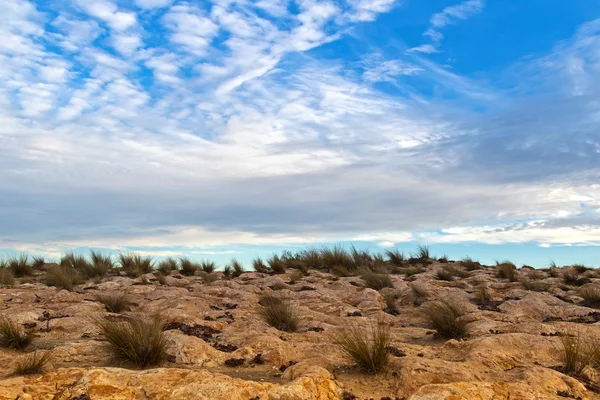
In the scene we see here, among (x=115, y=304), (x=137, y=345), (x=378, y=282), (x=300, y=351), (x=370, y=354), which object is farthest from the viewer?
(x=378, y=282)

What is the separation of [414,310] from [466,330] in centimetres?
298

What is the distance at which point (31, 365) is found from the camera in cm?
657

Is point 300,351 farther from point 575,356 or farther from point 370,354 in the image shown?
point 575,356

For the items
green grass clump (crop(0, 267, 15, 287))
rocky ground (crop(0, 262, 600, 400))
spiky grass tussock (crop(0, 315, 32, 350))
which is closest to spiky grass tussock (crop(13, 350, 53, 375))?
rocky ground (crop(0, 262, 600, 400))

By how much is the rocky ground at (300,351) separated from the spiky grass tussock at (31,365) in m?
0.21

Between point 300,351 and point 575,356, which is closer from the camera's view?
point 575,356

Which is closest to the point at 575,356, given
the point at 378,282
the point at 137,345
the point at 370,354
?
the point at 370,354

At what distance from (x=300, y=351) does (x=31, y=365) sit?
13.0 ft

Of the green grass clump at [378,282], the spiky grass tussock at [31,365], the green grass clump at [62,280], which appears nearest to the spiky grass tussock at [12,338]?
the spiky grass tussock at [31,365]

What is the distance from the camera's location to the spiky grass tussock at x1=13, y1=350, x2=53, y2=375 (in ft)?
21.5

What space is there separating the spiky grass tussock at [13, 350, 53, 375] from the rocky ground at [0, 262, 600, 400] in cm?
21

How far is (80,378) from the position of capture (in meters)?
6.25

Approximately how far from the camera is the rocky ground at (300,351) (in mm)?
6117

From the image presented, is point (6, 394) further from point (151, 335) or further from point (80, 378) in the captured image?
point (151, 335)
